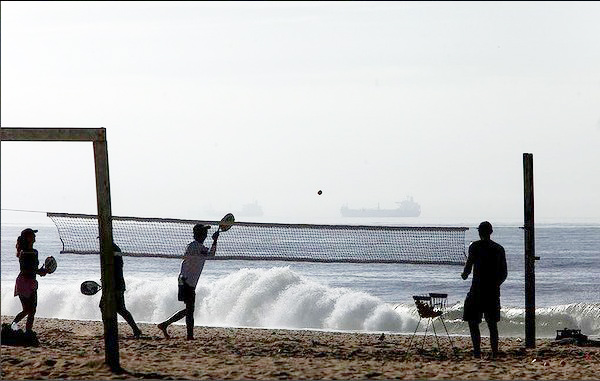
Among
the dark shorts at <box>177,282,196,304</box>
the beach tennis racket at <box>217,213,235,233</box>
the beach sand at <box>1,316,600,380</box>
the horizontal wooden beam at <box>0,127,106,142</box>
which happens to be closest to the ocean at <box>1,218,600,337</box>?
the beach sand at <box>1,316,600,380</box>

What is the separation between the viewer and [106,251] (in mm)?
11320

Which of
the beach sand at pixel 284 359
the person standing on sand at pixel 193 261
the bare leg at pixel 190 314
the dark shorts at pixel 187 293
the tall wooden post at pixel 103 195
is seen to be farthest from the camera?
the bare leg at pixel 190 314

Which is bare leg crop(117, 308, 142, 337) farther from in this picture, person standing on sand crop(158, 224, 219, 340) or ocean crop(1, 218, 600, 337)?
ocean crop(1, 218, 600, 337)

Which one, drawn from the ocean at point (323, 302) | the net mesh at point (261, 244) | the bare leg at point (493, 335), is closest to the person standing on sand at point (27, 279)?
the bare leg at point (493, 335)

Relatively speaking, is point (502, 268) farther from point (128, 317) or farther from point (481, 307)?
point (128, 317)

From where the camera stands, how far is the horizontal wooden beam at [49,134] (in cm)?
1103

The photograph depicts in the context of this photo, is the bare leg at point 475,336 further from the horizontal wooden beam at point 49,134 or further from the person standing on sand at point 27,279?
the person standing on sand at point 27,279

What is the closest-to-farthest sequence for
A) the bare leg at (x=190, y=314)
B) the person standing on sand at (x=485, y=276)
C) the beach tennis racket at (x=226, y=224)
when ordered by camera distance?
1. the person standing on sand at (x=485, y=276)
2. the beach tennis racket at (x=226, y=224)
3. the bare leg at (x=190, y=314)

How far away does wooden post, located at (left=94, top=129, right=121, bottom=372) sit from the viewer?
36.1 feet

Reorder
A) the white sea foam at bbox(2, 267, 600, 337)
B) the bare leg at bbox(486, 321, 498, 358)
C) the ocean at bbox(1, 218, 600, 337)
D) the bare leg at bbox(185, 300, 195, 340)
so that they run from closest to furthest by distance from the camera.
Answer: the bare leg at bbox(486, 321, 498, 358) → the bare leg at bbox(185, 300, 195, 340) → the white sea foam at bbox(2, 267, 600, 337) → the ocean at bbox(1, 218, 600, 337)

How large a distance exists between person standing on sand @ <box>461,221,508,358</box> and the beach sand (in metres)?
0.60

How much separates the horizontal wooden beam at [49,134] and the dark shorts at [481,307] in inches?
201

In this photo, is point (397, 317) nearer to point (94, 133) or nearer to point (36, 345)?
point (36, 345)

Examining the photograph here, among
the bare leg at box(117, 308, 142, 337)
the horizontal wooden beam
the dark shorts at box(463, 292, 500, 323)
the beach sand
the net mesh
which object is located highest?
the horizontal wooden beam
